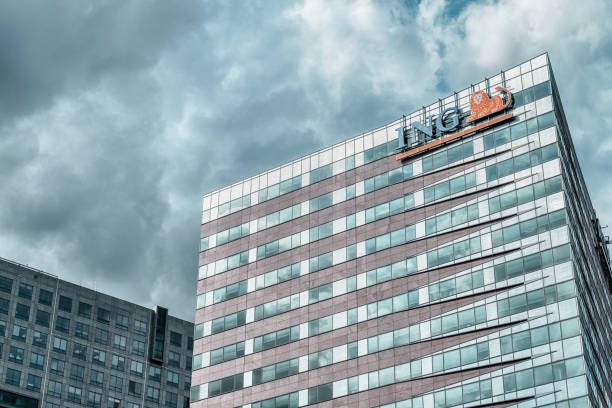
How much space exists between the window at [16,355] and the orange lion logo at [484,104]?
10850 cm

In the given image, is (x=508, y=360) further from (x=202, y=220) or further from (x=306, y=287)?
(x=202, y=220)

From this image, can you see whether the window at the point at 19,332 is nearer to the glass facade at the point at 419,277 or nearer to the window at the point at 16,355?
the window at the point at 16,355

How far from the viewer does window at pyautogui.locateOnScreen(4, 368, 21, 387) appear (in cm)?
19525

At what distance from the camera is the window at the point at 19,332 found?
198 meters

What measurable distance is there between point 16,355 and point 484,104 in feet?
365

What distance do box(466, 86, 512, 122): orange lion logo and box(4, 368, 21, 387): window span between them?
10925cm

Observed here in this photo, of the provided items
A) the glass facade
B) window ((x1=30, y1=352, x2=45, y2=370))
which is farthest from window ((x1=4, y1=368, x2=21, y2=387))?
the glass facade

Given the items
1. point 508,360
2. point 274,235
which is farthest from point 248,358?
point 508,360

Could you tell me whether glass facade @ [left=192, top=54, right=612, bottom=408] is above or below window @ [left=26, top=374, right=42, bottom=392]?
below

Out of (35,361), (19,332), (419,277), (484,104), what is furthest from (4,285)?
(484,104)

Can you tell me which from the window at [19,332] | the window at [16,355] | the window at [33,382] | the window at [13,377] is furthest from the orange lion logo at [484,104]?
the window at [13,377]

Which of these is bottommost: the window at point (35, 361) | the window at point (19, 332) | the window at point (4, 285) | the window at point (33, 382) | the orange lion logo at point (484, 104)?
the orange lion logo at point (484, 104)

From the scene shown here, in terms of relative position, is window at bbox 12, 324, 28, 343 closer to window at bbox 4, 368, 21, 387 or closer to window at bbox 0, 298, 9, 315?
window at bbox 0, 298, 9, 315

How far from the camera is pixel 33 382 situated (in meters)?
198
